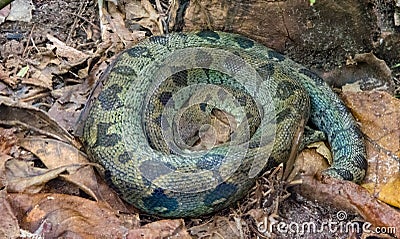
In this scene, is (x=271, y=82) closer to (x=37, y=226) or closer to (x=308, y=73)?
(x=308, y=73)

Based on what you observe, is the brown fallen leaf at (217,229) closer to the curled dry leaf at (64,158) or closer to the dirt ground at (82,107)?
the dirt ground at (82,107)

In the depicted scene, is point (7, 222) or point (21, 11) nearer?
point (7, 222)

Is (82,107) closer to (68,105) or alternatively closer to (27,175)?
(68,105)

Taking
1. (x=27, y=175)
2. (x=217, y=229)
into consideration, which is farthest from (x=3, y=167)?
(x=217, y=229)

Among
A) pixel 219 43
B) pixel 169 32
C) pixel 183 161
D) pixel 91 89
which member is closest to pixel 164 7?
pixel 169 32

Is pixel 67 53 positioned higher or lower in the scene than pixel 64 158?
higher

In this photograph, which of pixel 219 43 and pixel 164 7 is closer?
pixel 219 43

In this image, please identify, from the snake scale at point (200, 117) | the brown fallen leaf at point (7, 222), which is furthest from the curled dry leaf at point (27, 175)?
the snake scale at point (200, 117)
